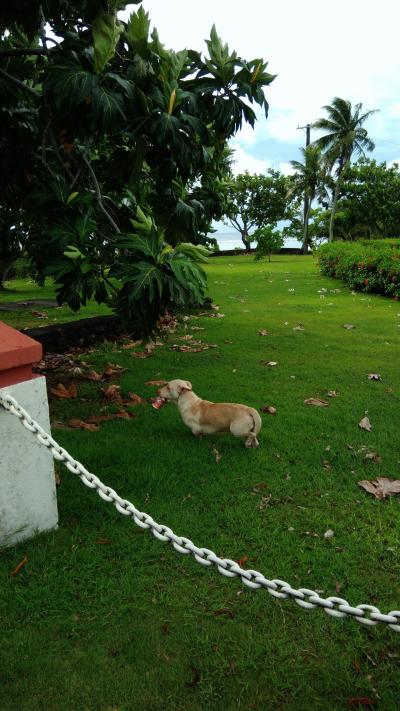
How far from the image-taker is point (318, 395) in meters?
5.43

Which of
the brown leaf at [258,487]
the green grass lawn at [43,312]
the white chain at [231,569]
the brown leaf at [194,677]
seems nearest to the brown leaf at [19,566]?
Result: the white chain at [231,569]

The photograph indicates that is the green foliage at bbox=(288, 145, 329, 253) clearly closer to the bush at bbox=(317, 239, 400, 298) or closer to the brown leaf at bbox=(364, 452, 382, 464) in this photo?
the bush at bbox=(317, 239, 400, 298)

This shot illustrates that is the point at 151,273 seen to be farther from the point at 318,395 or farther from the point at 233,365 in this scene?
the point at 233,365

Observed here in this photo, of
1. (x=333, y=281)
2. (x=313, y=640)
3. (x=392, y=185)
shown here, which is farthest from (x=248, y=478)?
(x=392, y=185)

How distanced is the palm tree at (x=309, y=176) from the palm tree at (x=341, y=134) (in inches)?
34.0

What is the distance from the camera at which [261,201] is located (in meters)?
43.1

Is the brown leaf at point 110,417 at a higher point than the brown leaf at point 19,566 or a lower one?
higher

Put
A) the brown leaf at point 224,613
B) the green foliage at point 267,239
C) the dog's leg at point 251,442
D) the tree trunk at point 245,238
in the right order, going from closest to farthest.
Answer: the brown leaf at point 224,613 < the dog's leg at point 251,442 < the green foliage at point 267,239 < the tree trunk at point 245,238

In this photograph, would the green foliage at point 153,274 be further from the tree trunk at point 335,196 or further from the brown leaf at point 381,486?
the tree trunk at point 335,196

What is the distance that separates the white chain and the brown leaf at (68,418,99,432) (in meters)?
1.94

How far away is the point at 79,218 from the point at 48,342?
341 centimetres

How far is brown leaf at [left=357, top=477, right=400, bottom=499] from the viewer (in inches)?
134

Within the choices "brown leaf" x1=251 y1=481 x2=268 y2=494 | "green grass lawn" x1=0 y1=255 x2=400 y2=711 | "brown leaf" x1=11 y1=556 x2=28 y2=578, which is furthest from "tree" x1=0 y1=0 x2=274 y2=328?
"brown leaf" x1=11 y1=556 x2=28 y2=578

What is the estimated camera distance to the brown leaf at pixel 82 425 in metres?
4.35
